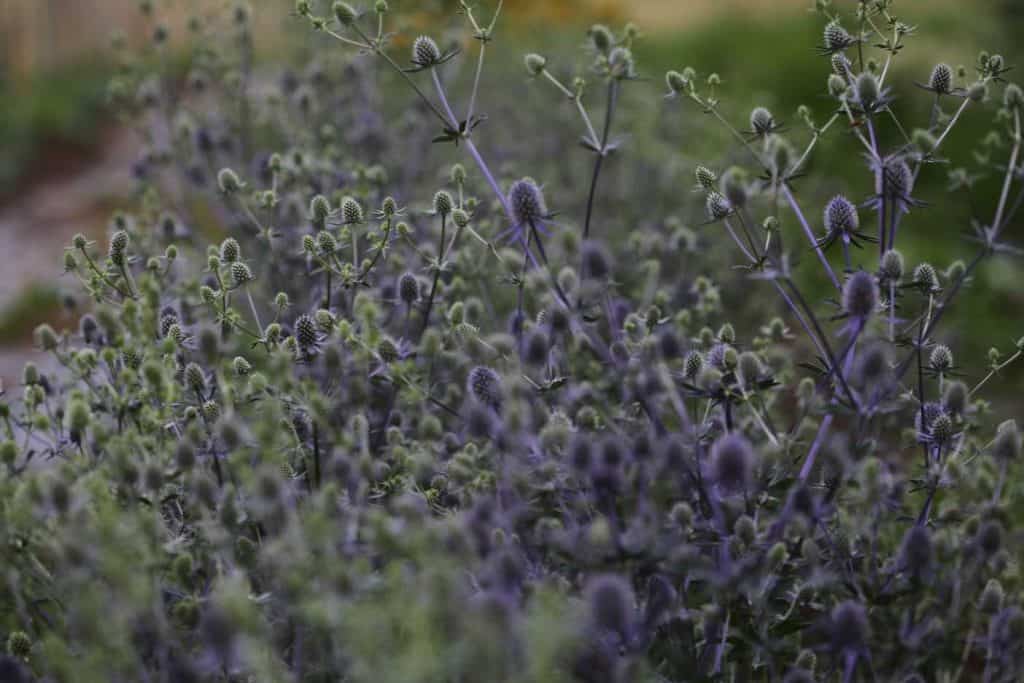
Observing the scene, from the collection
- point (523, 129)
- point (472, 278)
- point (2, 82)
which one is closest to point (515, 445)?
point (472, 278)

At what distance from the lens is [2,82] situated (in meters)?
9.20

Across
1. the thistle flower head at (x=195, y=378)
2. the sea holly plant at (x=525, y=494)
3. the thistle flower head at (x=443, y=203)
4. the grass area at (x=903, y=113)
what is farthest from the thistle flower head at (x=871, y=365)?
the grass area at (x=903, y=113)

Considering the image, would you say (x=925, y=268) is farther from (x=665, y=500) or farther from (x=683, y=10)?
(x=683, y=10)

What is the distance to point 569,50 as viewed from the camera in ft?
19.9

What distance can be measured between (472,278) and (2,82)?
26.2 feet

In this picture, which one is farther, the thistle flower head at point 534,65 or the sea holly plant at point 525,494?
the thistle flower head at point 534,65

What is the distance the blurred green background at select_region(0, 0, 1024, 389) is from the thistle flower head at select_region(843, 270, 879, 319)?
2.42m

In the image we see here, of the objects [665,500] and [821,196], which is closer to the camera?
[665,500]

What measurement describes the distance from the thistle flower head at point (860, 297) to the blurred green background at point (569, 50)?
7.92ft

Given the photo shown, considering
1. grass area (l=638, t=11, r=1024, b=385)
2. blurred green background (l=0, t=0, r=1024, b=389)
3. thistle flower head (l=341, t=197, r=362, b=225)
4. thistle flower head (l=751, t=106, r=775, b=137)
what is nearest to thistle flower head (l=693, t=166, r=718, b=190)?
thistle flower head (l=751, t=106, r=775, b=137)

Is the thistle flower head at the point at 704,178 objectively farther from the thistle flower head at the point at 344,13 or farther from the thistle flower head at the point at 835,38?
the thistle flower head at the point at 344,13

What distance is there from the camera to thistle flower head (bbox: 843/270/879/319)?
67.4 inches

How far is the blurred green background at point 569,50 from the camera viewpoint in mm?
4945

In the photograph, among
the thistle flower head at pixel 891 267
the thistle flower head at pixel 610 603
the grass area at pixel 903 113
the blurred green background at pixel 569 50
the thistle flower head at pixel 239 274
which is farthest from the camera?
the blurred green background at pixel 569 50
